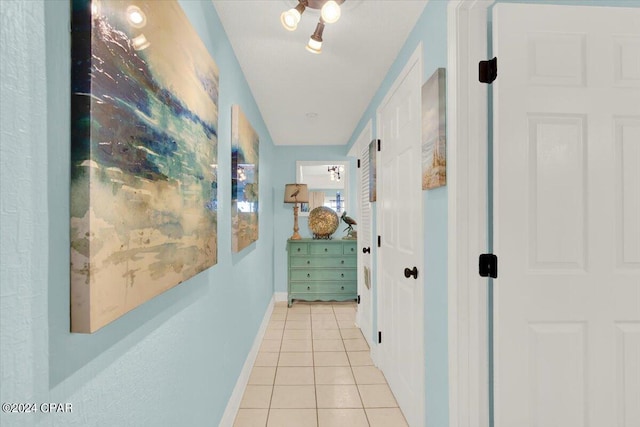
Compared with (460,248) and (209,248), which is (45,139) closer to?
(209,248)

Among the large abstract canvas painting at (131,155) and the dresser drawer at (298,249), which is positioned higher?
the large abstract canvas painting at (131,155)

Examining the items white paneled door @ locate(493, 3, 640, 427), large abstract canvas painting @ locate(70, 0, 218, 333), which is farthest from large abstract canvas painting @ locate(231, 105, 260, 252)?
white paneled door @ locate(493, 3, 640, 427)

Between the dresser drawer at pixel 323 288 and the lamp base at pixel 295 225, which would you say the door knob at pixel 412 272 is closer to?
the dresser drawer at pixel 323 288

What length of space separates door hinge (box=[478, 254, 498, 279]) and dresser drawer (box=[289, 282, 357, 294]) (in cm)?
323

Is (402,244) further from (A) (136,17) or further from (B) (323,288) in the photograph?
(B) (323,288)

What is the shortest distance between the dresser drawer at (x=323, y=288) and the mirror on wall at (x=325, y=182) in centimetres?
107

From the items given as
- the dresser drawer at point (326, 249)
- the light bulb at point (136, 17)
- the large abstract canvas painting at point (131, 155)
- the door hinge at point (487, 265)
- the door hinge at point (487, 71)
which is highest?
the door hinge at point (487, 71)

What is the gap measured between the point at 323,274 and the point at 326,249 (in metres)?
0.34

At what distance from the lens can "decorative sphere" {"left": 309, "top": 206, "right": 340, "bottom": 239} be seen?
455 cm

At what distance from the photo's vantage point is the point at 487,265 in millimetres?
1252

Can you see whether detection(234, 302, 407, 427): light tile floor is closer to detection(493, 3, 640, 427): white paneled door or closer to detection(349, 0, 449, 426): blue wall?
detection(349, 0, 449, 426): blue wall

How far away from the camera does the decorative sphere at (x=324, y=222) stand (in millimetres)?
4547

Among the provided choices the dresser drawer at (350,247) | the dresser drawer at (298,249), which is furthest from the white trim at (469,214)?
the dresser drawer at (298,249)

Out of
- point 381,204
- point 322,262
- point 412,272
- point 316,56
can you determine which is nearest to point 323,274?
point 322,262
